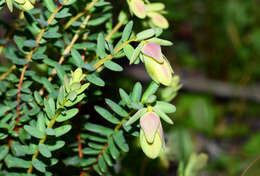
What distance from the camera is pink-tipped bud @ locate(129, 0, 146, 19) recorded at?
66 cm

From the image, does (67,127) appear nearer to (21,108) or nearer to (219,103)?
(21,108)

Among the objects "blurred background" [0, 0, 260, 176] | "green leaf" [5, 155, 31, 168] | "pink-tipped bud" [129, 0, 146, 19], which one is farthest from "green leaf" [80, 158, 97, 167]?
"blurred background" [0, 0, 260, 176]

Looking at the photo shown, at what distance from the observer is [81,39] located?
0.82 m

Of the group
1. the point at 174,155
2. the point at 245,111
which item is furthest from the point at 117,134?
the point at 245,111

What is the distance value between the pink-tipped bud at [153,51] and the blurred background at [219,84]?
1.19 m

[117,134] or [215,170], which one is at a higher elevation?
[117,134]

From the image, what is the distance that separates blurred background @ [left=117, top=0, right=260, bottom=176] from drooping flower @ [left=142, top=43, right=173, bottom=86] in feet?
3.83

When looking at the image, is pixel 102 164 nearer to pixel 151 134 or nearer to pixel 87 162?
pixel 87 162

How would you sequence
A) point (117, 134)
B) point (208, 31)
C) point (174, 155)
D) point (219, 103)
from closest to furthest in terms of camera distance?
point (117, 134)
point (174, 155)
point (219, 103)
point (208, 31)

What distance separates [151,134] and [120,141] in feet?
0.51

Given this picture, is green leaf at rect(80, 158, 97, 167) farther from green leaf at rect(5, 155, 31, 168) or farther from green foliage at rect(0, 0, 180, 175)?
green leaf at rect(5, 155, 31, 168)

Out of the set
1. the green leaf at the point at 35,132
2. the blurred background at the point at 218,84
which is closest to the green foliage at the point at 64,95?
the green leaf at the point at 35,132

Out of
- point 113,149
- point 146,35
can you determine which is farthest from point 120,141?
point 146,35

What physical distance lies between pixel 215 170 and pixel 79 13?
1.32m
